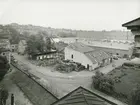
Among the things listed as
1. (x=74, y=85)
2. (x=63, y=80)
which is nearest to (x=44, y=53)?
(x=63, y=80)

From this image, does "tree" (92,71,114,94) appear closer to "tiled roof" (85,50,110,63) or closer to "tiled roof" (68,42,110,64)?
"tiled roof" (68,42,110,64)

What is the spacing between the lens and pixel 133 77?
52.0 feet

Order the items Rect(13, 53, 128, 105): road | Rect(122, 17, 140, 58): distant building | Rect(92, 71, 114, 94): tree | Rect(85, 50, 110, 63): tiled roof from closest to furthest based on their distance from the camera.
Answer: Rect(122, 17, 140, 58): distant building, Rect(92, 71, 114, 94): tree, Rect(13, 53, 128, 105): road, Rect(85, 50, 110, 63): tiled roof

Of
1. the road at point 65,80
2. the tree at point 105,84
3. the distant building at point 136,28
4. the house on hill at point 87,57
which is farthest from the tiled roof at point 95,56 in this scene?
the distant building at point 136,28

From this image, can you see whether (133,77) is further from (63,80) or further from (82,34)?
(82,34)

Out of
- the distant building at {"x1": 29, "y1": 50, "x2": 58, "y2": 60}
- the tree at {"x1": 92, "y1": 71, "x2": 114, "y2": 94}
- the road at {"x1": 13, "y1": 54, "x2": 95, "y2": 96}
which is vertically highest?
the distant building at {"x1": 29, "y1": 50, "x2": 58, "y2": 60}

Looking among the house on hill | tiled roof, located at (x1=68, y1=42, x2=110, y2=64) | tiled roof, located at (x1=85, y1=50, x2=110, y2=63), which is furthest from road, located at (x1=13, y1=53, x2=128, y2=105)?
tiled roof, located at (x1=68, y1=42, x2=110, y2=64)

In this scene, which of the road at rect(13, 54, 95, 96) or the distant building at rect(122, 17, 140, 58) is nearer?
the distant building at rect(122, 17, 140, 58)

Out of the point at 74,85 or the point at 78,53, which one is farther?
the point at 78,53

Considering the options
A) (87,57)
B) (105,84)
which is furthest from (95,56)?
(105,84)

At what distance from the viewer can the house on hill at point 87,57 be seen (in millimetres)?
19828

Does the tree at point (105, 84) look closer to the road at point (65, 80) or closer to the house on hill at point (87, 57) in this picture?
the road at point (65, 80)

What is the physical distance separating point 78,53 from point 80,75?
16.3 feet

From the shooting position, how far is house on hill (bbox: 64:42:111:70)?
1983 cm
